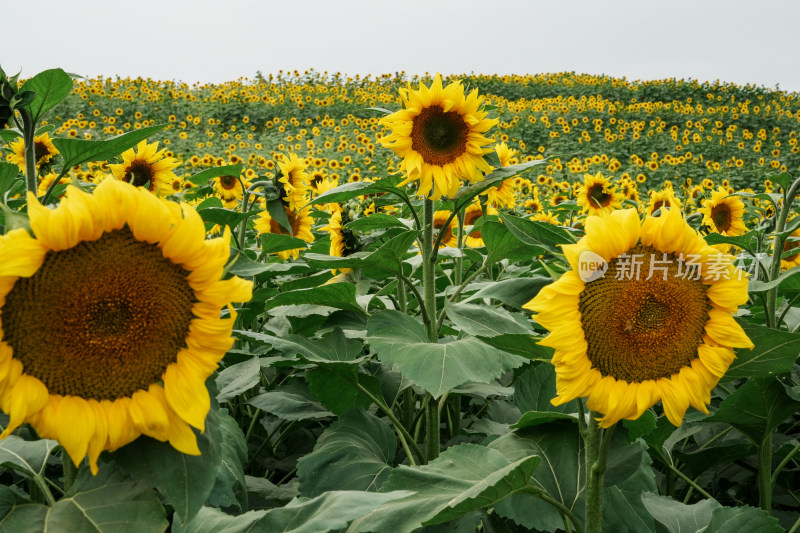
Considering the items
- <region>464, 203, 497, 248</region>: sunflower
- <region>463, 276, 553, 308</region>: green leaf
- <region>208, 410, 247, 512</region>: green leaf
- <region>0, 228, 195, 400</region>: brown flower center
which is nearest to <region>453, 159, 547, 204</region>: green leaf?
<region>463, 276, 553, 308</region>: green leaf

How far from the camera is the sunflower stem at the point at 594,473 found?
1292 mm

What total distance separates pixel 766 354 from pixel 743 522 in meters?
0.38

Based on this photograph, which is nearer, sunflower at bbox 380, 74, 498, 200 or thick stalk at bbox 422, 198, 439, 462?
thick stalk at bbox 422, 198, 439, 462

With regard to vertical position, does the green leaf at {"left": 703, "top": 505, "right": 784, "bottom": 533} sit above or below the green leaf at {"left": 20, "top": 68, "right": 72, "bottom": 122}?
below

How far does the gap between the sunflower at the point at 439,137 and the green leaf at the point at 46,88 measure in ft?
2.89

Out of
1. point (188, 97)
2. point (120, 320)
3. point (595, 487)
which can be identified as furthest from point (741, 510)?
point (188, 97)

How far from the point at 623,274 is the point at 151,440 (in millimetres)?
815

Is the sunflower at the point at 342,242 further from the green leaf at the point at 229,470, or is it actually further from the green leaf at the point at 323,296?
the green leaf at the point at 229,470

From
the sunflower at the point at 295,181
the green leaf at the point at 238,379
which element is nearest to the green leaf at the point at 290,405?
the green leaf at the point at 238,379

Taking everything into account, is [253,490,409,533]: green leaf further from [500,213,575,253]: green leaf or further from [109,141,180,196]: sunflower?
[109,141,180,196]: sunflower

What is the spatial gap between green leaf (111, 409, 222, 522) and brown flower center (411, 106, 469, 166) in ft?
4.27

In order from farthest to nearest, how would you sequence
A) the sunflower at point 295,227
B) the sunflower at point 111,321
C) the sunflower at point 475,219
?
the sunflower at point 475,219 < the sunflower at point 295,227 < the sunflower at point 111,321

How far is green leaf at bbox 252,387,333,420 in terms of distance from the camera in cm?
185

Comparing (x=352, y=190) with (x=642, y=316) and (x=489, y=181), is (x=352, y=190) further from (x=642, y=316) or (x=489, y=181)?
(x=642, y=316)
